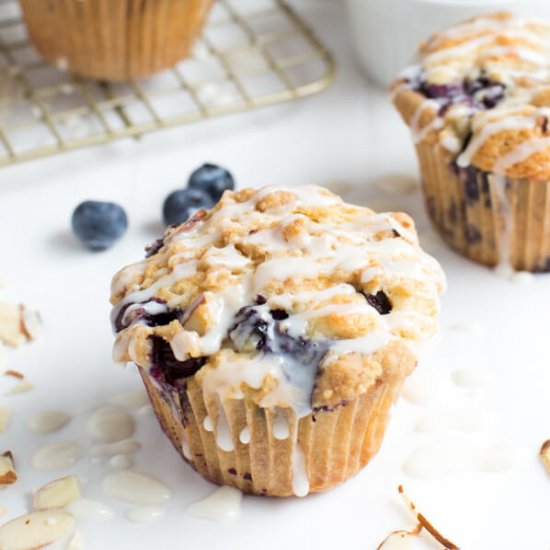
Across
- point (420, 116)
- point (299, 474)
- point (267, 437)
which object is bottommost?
point (299, 474)

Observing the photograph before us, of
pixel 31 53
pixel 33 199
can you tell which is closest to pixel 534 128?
pixel 33 199

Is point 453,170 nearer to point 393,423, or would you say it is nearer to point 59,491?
point 393,423

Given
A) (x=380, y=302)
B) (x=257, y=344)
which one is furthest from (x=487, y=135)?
(x=257, y=344)

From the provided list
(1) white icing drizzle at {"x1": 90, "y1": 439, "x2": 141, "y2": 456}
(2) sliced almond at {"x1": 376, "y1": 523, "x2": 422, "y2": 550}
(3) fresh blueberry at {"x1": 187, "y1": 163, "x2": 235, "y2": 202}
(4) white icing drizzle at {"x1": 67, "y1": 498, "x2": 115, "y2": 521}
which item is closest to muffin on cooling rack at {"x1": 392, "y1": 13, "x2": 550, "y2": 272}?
(3) fresh blueberry at {"x1": 187, "y1": 163, "x2": 235, "y2": 202}

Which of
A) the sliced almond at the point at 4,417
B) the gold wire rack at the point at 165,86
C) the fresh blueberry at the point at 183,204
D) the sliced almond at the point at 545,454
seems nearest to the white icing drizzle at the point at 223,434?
the sliced almond at the point at 4,417

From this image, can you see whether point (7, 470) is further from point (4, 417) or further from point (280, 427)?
point (280, 427)

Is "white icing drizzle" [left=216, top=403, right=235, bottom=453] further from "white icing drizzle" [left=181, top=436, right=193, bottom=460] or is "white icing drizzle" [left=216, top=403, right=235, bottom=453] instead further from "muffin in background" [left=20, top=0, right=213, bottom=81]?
"muffin in background" [left=20, top=0, right=213, bottom=81]

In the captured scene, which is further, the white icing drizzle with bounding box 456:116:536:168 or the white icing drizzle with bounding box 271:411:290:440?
the white icing drizzle with bounding box 456:116:536:168
